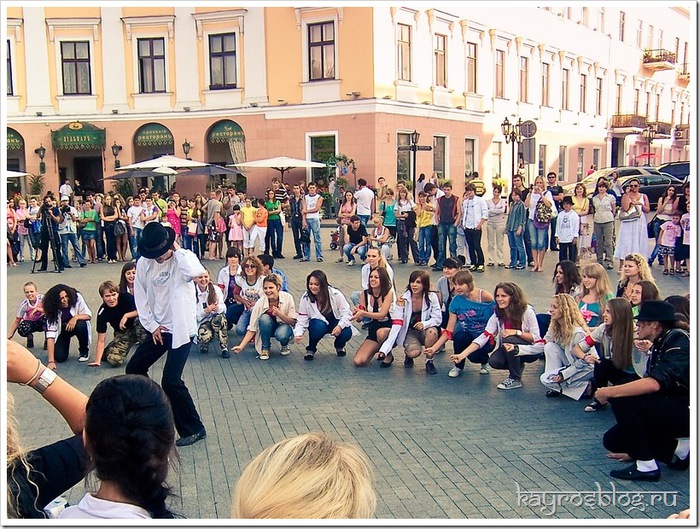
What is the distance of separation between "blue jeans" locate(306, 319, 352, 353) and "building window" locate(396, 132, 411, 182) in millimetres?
20893

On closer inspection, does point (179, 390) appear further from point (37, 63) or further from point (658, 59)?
point (658, 59)

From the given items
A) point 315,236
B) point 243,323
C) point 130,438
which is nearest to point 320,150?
point 315,236

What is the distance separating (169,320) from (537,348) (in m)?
3.66

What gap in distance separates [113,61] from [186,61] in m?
3.16

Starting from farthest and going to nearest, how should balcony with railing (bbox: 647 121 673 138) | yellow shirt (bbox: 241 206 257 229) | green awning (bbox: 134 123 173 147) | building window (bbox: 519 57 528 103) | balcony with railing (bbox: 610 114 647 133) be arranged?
balcony with railing (bbox: 647 121 673 138), balcony with railing (bbox: 610 114 647 133), building window (bbox: 519 57 528 103), green awning (bbox: 134 123 173 147), yellow shirt (bbox: 241 206 257 229)

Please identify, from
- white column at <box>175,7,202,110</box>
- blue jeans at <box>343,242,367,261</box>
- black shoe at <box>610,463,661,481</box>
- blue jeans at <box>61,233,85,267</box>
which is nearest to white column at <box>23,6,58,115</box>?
white column at <box>175,7,202,110</box>

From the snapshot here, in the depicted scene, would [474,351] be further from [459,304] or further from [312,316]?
[312,316]

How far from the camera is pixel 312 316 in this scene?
8.66 metres

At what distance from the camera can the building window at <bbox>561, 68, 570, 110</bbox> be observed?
38950 mm

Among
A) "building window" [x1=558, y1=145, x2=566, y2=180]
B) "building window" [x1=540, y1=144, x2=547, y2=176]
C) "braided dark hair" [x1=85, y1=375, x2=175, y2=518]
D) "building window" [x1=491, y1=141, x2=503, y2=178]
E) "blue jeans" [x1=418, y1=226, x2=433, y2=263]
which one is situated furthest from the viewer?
"building window" [x1=558, y1=145, x2=566, y2=180]

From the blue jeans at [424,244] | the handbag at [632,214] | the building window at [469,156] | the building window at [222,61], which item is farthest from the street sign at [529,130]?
the building window at [222,61]

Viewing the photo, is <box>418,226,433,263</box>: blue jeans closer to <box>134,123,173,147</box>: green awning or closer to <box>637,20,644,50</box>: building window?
<box>134,123,173,147</box>: green awning

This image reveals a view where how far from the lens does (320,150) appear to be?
2930 centimetres

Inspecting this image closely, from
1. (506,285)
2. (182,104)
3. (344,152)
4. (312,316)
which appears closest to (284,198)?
(344,152)
